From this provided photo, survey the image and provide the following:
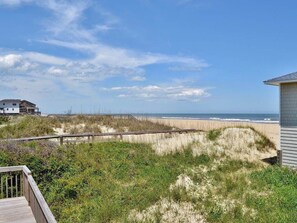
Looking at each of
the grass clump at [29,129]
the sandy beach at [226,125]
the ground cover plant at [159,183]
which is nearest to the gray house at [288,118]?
the ground cover plant at [159,183]

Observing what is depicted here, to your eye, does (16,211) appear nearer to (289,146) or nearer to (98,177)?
(98,177)

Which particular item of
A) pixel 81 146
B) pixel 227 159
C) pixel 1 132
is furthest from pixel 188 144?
pixel 1 132

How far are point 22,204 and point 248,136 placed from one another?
14596 mm

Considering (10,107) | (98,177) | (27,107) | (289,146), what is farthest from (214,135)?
(27,107)

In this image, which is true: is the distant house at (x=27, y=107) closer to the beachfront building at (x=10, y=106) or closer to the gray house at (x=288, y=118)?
the beachfront building at (x=10, y=106)

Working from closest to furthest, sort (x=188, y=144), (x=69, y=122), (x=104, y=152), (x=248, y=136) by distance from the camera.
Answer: (x=104, y=152) → (x=188, y=144) → (x=248, y=136) → (x=69, y=122)

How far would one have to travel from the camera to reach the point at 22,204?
759cm

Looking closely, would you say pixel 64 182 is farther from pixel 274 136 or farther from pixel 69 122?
pixel 69 122

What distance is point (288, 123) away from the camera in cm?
1406

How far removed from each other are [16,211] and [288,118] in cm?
1163

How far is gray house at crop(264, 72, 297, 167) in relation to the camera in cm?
1377

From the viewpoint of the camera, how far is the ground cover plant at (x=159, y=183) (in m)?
8.76

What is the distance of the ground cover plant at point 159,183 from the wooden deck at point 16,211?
146cm

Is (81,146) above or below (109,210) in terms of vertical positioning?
above
